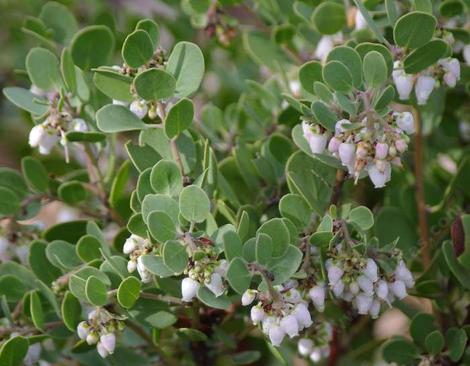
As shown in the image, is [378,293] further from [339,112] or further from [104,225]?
[104,225]

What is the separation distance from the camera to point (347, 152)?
1098 mm

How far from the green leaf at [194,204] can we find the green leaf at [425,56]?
0.36m

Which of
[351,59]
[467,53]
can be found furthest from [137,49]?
[467,53]

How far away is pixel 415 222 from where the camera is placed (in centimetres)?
162

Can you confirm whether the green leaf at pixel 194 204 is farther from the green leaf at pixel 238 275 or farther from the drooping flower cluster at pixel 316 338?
the drooping flower cluster at pixel 316 338

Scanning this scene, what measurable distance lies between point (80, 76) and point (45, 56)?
0.06 meters

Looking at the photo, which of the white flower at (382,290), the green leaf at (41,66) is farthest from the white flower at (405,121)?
the green leaf at (41,66)

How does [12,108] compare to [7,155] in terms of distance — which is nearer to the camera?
[12,108]

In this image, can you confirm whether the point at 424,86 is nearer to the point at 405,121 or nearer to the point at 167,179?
the point at 405,121

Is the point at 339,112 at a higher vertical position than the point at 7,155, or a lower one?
higher

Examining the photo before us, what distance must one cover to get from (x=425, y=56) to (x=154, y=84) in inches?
15.2

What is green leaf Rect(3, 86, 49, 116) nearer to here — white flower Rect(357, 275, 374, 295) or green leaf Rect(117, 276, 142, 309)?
green leaf Rect(117, 276, 142, 309)

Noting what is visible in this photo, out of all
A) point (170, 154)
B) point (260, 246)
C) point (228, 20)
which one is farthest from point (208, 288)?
point (228, 20)

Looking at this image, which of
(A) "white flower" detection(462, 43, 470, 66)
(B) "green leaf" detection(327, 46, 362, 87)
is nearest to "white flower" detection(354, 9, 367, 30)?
(A) "white flower" detection(462, 43, 470, 66)
